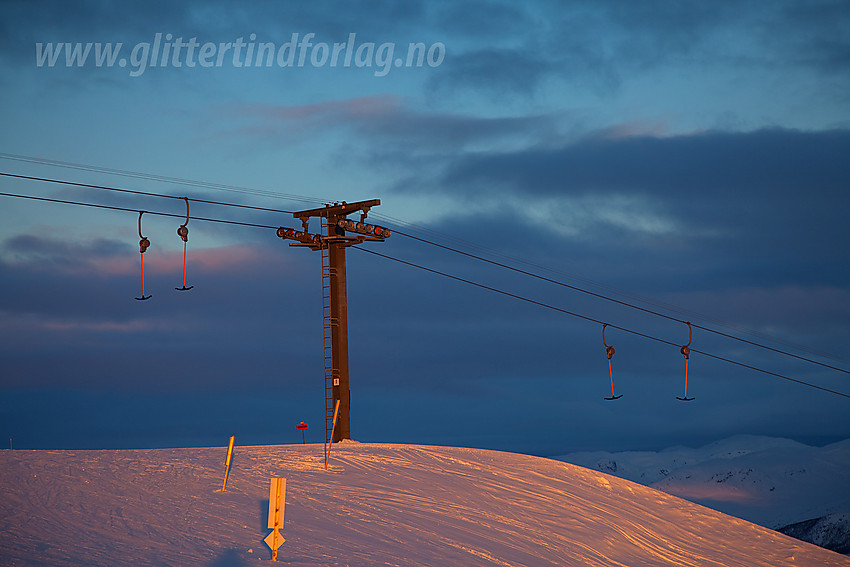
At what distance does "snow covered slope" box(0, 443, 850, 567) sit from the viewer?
17.2 metres

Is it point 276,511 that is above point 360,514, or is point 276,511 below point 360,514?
above

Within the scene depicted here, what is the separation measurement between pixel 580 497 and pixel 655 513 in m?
2.24

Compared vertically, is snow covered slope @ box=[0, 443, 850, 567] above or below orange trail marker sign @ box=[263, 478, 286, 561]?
below

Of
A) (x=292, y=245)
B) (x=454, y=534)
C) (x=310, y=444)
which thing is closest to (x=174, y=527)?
(x=454, y=534)

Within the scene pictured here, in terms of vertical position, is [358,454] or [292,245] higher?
[292,245]

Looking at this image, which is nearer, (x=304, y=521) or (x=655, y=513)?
(x=304, y=521)

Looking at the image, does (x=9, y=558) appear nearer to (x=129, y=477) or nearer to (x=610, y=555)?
(x=129, y=477)

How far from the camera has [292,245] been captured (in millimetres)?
30109

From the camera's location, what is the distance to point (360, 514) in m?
20.5

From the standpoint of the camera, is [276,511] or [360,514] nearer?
[276,511]

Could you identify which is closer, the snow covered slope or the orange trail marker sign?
the orange trail marker sign

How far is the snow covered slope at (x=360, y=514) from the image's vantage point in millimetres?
17250

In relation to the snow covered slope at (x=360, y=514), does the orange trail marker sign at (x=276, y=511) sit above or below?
above

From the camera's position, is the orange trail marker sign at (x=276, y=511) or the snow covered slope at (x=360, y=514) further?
the snow covered slope at (x=360, y=514)
